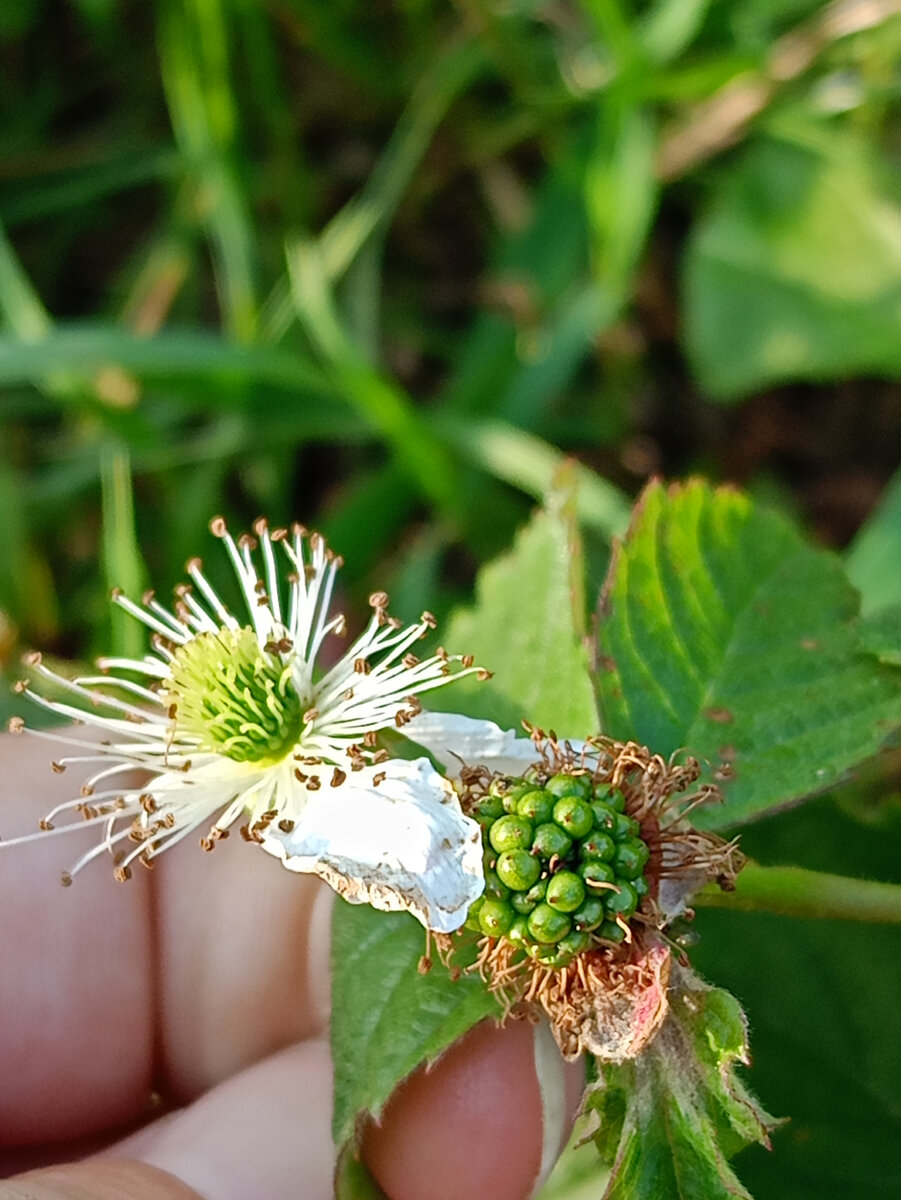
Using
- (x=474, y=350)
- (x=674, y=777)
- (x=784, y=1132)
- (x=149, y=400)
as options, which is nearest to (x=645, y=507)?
(x=674, y=777)

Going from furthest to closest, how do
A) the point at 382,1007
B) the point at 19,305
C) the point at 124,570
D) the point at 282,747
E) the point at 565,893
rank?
the point at 19,305 → the point at 124,570 → the point at 282,747 → the point at 382,1007 → the point at 565,893

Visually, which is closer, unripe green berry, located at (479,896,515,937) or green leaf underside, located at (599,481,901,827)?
unripe green berry, located at (479,896,515,937)

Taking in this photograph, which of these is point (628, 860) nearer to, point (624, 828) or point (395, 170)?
point (624, 828)

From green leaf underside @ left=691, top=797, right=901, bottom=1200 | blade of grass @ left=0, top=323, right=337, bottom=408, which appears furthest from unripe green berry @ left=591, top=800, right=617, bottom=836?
blade of grass @ left=0, top=323, right=337, bottom=408

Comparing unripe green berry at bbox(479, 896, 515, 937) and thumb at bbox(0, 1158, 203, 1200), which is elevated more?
unripe green berry at bbox(479, 896, 515, 937)

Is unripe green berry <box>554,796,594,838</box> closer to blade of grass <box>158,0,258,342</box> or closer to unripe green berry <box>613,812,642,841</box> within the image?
unripe green berry <box>613,812,642,841</box>

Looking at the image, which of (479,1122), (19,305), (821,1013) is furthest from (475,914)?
(19,305)

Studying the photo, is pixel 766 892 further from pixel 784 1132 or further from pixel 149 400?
pixel 149 400
